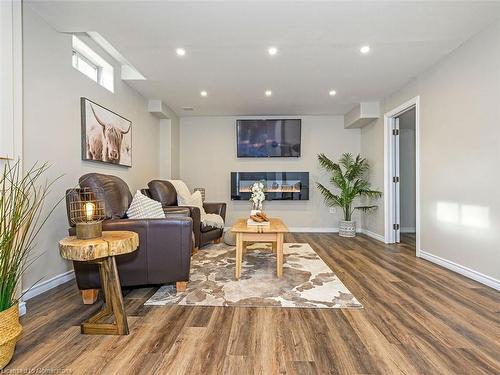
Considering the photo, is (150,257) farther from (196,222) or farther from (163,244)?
(196,222)

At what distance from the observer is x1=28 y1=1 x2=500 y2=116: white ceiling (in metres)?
2.26

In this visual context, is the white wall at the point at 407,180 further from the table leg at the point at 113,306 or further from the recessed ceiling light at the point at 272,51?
the table leg at the point at 113,306

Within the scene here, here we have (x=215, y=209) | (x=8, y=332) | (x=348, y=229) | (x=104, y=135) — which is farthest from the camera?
(x=348, y=229)

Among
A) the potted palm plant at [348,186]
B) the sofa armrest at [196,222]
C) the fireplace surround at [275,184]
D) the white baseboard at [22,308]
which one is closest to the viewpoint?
the white baseboard at [22,308]

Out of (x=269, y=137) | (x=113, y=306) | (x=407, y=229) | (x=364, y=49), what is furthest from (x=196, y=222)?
(x=407, y=229)

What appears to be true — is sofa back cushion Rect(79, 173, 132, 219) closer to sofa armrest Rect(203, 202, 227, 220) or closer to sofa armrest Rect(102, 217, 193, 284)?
sofa armrest Rect(102, 217, 193, 284)

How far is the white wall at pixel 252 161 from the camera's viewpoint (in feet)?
18.9

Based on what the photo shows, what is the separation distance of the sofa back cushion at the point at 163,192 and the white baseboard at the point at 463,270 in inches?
142

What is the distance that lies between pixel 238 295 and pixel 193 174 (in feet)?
12.8

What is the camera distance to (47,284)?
2.42 m

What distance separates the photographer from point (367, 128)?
212 inches

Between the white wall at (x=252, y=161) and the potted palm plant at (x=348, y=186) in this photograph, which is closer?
the potted palm plant at (x=348, y=186)

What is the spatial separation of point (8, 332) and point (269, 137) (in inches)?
191

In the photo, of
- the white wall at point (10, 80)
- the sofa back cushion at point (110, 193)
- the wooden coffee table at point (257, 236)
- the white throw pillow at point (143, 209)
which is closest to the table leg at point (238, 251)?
the wooden coffee table at point (257, 236)
